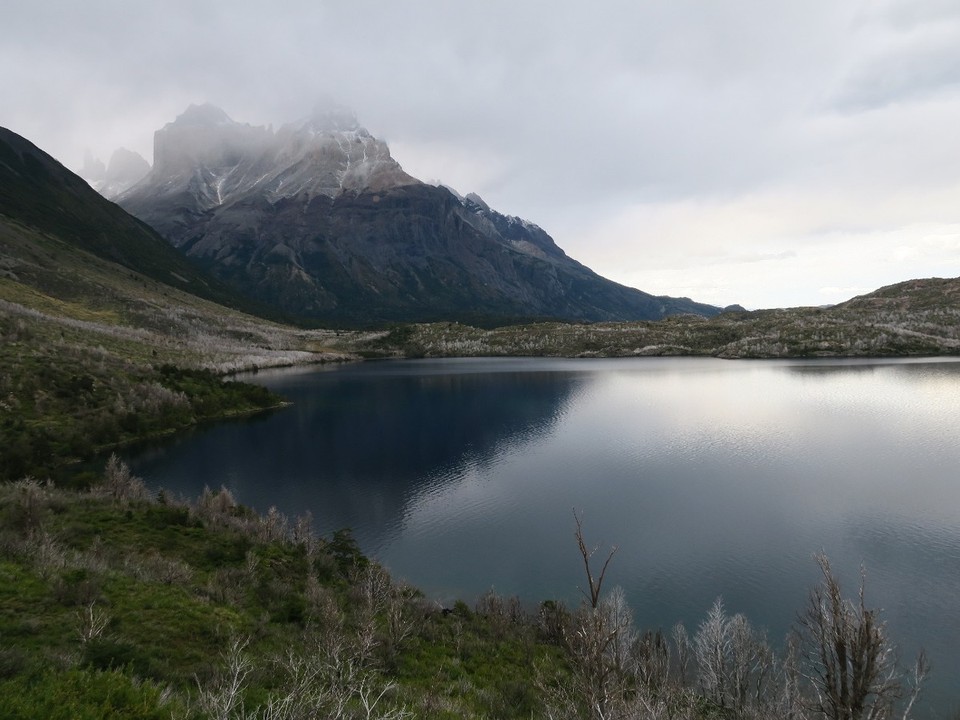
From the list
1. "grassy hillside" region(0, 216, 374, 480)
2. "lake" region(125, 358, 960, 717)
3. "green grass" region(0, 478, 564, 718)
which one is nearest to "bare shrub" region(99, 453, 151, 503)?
"green grass" region(0, 478, 564, 718)

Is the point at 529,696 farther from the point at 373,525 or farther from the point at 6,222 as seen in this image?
the point at 6,222

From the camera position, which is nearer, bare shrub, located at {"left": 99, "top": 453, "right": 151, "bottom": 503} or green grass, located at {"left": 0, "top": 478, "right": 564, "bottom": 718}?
green grass, located at {"left": 0, "top": 478, "right": 564, "bottom": 718}

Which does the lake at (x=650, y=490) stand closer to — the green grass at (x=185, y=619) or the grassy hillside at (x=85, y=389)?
the grassy hillside at (x=85, y=389)

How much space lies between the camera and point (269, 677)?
12.9 metres

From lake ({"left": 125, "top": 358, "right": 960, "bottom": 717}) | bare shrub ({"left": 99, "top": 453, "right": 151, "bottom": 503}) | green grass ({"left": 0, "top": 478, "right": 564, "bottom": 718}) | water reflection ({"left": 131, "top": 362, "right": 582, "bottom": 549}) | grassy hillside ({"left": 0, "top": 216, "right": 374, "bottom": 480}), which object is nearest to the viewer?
green grass ({"left": 0, "top": 478, "right": 564, "bottom": 718})

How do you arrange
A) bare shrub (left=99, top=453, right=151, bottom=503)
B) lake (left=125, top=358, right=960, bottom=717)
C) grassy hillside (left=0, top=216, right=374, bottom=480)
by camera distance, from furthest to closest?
1. grassy hillside (left=0, top=216, right=374, bottom=480)
2. bare shrub (left=99, top=453, right=151, bottom=503)
3. lake (left=125, top=358, right=960, bottom=717)

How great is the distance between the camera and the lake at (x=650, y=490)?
2711cm

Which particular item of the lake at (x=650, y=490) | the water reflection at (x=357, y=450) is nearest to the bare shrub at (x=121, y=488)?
the water reflection at (x=357, y=450)

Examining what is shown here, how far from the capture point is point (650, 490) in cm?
4378

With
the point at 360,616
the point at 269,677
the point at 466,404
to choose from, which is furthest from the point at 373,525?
the point at 466,404

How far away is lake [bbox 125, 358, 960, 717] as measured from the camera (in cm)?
2711

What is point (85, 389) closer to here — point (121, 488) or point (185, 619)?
point (121, 488)

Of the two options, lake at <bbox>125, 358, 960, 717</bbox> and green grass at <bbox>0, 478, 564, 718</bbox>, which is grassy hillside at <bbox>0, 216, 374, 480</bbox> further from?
green grass at <bbox>0, 478, 564, 718</bbox>

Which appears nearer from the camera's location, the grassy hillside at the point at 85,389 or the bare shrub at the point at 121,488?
the bare shrub at the point at 121,488
